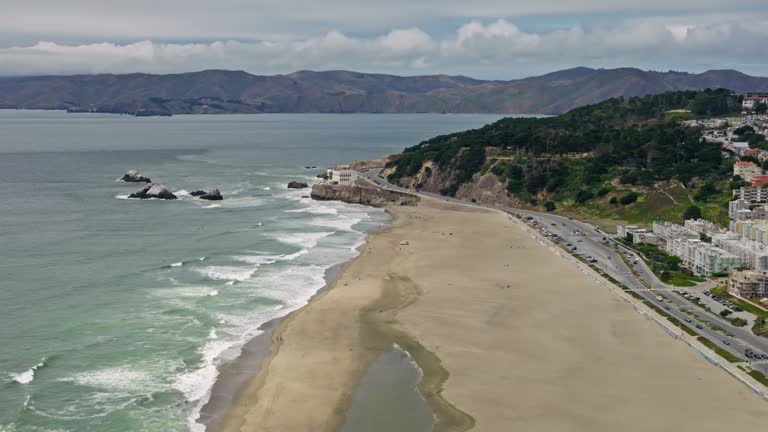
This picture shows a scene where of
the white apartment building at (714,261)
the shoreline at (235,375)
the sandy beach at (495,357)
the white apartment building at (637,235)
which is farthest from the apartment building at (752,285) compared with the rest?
the shoreline at (235,375)

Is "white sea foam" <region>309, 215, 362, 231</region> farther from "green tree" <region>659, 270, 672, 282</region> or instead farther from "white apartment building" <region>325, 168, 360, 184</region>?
"green tree" <region>659, 270, 672, 282</region>

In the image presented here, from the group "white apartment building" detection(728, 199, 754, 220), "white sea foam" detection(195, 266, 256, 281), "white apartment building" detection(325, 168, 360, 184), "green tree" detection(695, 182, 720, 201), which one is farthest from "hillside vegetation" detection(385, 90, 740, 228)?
"white sea foam" detection(195, 266, 256, 281)

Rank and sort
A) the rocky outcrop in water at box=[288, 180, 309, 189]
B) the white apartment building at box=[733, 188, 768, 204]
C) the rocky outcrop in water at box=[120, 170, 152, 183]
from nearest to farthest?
the white apartment building at box=[733, 188, 768, 204]
the rocky outcrop in water at box=[288, 180, 309, 189]
the rocky outcrop in water at box=[120, 170, 152, 183]

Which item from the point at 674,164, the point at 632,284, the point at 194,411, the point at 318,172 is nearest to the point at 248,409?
the point at 194,411

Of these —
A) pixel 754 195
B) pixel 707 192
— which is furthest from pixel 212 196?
pixel 754 195

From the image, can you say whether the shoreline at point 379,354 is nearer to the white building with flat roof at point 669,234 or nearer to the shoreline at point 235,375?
the shoreline at point 235,375

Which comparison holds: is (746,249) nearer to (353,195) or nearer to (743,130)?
(353,195)
